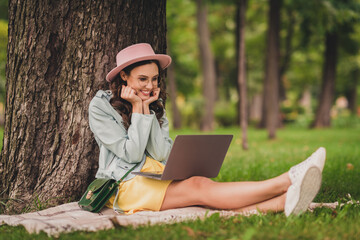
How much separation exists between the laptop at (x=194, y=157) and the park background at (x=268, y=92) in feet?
1.66

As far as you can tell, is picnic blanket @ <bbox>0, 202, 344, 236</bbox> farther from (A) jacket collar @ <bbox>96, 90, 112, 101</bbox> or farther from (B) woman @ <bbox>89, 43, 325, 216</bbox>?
(A) jacket collar @ <bbox>96, 90, 112, 101</bbox>

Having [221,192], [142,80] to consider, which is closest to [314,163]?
[221,192]

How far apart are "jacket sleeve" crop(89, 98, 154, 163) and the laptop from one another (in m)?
0.21

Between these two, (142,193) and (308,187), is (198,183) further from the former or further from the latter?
(308,187)

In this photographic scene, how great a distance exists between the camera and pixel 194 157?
3.39 metres

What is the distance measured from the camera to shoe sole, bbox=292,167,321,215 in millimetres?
2867

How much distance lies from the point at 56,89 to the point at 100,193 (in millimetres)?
1182

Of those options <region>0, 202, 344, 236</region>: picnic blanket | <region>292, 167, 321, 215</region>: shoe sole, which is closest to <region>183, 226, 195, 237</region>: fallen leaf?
<region>0, 202, 344, 236</region>: picnic blanket

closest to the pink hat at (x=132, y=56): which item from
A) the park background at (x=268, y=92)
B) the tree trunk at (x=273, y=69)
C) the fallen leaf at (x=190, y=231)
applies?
the park background at (x=268, y=92)

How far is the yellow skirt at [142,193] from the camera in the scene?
3.35 m

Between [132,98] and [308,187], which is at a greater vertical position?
[132,98]

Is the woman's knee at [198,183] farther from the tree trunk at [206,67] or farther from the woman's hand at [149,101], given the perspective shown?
the tree trunk at [206,67]

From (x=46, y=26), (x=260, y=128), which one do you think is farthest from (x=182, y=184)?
(x=260, y=128)

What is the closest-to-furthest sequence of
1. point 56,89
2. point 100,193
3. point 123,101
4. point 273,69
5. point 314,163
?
point 314,163, point 100,193, point 123,101, point 56,89, point 273,69
